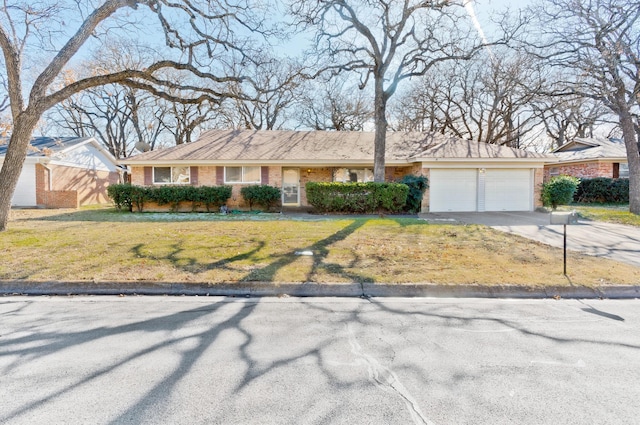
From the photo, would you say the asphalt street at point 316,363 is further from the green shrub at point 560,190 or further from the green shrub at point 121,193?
the green shrub at point 560,190

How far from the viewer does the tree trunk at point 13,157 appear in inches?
359

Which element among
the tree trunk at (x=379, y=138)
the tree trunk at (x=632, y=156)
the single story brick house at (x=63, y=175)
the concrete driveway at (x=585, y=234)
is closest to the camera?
the concrete driveway at (x=585, y=234)

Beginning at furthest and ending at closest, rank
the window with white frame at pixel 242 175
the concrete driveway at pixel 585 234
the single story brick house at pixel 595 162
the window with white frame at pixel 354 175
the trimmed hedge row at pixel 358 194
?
the single story brick house at pixel 595 162
the window with white frame at pixel 354 175
the window with white frame at pixel 242 175
the trimmed hedge row at pixel 358 194
the concrete driveway at pixel 585 234

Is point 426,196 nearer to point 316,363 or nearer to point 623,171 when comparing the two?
point 316,363

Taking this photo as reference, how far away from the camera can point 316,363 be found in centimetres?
300

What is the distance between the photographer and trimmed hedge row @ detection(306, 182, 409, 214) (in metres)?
14.5

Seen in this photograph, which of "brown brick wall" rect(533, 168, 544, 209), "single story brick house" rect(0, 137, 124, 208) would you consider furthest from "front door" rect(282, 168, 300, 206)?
"brown brick wall" rect(533, 168, 544, 209)

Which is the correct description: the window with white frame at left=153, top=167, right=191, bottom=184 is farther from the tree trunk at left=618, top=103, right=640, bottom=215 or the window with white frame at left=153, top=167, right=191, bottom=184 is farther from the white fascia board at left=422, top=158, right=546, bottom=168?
the tree trunk at left=618, top=103, right=640, bottom=215

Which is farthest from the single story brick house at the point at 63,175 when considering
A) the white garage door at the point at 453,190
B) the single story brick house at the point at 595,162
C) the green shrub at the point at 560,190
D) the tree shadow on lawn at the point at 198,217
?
the single story brick house at the point at 595,162

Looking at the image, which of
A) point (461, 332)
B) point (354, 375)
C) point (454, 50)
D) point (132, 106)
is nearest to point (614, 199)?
point (454, 50)

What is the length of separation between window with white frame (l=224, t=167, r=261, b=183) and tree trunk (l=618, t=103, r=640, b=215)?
16874mm

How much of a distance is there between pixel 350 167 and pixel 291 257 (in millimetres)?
11728

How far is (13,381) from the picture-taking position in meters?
2.67

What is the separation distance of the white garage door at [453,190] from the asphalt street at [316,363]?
11.4 m
